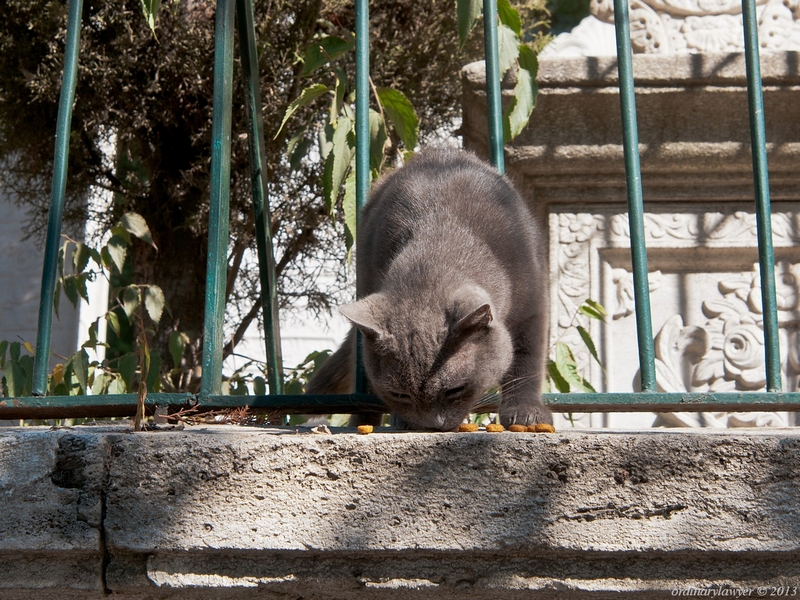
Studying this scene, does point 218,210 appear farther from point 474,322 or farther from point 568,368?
point 568,368

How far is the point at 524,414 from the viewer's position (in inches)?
83.5

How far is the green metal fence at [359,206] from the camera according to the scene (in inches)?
67.7

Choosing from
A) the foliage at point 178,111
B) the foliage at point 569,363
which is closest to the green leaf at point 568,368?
the foliage at point 569,363

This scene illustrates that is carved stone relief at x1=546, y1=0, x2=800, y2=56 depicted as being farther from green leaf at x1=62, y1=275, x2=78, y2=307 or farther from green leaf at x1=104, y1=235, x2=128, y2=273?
green leaf at x1=62, y1=275, x2=78, y2=307

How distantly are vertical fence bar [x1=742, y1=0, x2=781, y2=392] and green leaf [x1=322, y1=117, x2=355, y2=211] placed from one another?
3.87 feet

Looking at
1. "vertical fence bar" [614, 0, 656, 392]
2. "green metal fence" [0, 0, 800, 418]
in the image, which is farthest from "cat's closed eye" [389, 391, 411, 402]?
"vertical fence bar" [614, 0, 656, 392]

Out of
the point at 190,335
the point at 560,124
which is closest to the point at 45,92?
the point at 190,335

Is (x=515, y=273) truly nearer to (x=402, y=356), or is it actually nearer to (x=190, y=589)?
(x=402, y=356)

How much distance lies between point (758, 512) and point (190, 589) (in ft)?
2.96

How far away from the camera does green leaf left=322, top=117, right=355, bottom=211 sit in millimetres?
2549

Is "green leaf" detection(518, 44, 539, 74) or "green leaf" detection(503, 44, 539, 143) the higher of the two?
"green leaf" detection(518, 44, 539, 74)

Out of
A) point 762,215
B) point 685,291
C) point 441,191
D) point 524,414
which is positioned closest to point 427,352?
point 524,414

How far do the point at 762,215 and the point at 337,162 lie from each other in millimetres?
1250

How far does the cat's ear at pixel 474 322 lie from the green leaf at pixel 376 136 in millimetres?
807
